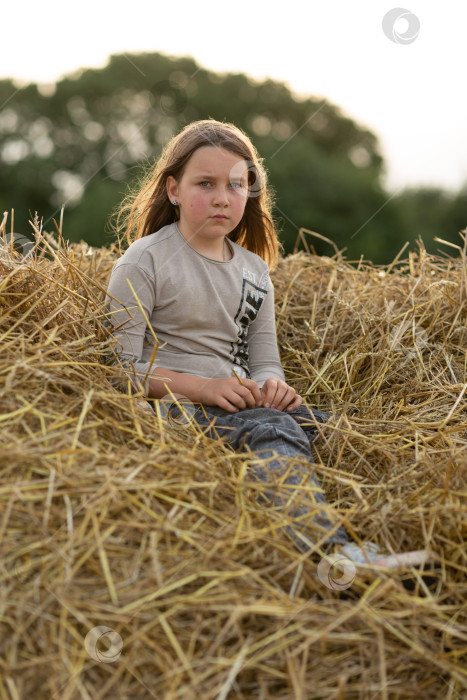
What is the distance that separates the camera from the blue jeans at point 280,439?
4.99 ft

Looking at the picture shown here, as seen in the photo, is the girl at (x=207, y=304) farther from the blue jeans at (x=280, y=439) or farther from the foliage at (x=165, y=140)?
the foliage at (x=165, y=140)

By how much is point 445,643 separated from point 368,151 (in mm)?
17709

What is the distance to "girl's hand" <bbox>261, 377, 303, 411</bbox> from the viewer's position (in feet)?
6.81

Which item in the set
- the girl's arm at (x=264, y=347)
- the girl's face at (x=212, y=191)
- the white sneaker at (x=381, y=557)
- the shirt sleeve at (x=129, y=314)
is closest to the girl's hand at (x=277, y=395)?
the girl's arm at (x=264, y=347)

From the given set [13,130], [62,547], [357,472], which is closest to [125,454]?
[62,547]

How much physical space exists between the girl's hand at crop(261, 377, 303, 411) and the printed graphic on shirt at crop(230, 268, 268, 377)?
19 centimetres

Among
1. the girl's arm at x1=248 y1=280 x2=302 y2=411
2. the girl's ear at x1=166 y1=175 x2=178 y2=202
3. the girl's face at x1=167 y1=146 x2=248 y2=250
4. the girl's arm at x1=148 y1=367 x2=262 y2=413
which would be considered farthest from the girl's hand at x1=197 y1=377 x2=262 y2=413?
the girl's ear at x1=166 y1=175 x2=178 y2=202

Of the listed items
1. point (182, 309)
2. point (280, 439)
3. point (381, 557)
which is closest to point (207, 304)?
point (182, 309)

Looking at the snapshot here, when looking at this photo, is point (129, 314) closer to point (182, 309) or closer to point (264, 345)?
point (182, 309)

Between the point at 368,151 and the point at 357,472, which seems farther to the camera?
the point at 368,151

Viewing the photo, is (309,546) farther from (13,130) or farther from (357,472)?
(13,130)

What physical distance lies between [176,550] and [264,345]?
46.9 inches

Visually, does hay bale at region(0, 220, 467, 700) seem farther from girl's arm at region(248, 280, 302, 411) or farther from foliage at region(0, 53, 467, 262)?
foliage at region(0, 53, 467, 262)

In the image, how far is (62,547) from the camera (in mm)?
1237
